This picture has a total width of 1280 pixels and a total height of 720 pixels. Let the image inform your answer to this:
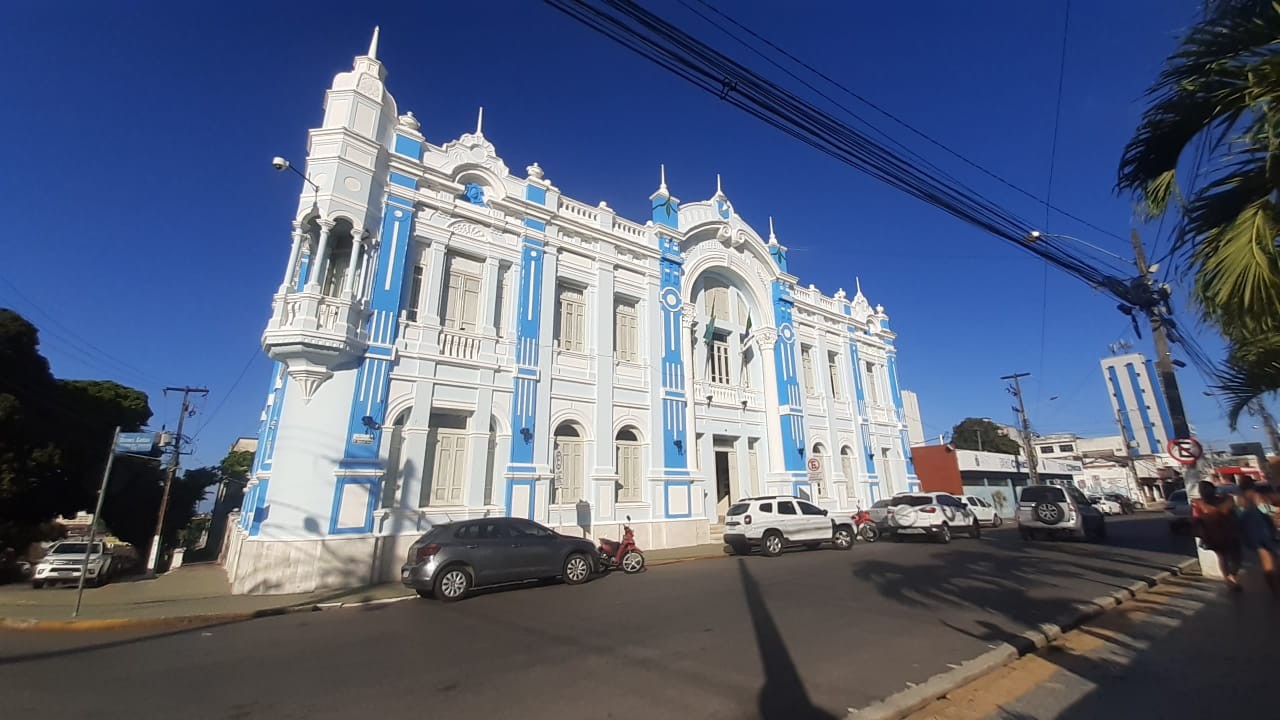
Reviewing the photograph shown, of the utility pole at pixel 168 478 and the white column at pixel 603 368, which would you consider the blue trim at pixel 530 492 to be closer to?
the white column at pixel 603 368

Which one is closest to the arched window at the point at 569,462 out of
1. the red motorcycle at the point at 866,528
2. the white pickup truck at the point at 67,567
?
the red motorcycle at the point at 866,528

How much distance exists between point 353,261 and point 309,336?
2237mm

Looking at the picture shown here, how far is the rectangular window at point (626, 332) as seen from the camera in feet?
58.8

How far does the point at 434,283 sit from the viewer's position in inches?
567

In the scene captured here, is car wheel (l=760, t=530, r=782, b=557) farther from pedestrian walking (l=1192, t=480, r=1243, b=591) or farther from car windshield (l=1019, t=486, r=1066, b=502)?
car windshield (l=1019, t=486, r=1066, b=502)

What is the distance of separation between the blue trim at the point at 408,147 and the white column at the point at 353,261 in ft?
10.0

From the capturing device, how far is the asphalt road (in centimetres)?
447

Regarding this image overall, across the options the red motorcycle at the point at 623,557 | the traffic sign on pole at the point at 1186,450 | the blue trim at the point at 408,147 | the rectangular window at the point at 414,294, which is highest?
the blue trim at the point at 408,147

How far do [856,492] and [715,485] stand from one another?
857 centimetres

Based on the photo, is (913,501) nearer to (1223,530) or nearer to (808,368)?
(808,368)

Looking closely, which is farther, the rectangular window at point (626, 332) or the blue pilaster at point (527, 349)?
the rectangular window at point (626, 332)

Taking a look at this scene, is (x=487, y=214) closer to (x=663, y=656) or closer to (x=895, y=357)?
(x=663, y=656)

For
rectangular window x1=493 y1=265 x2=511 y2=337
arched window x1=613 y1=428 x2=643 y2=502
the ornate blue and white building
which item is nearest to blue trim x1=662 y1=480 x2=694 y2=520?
the ornate blue and white building

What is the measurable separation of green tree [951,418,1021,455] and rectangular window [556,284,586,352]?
54.0 m
